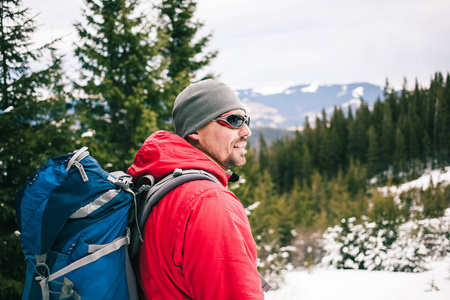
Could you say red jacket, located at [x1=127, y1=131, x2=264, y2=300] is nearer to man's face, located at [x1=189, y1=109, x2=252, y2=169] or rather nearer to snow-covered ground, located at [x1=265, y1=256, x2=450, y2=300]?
man's face, located at [x1=189, y1=109, x2=252, y2=169]

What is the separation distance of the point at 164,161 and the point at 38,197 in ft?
1.84

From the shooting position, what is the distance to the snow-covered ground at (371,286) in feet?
21.9

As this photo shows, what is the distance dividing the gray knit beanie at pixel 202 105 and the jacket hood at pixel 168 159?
15 cm

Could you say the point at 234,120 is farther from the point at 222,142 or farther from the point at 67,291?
the point at 67,291

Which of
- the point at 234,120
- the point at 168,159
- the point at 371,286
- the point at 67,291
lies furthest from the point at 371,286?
the point at 67,291

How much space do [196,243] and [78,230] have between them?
1.84 ft

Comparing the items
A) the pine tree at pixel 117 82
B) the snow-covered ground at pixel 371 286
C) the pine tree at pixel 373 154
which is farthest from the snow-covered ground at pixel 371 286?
the pine tree at pixel 373 154

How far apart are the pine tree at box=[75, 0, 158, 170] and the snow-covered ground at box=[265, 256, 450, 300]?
621 centimetres

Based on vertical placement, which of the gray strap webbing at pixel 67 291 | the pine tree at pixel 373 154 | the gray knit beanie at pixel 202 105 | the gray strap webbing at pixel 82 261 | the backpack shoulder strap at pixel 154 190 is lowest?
the pine tree at pixel 373 154

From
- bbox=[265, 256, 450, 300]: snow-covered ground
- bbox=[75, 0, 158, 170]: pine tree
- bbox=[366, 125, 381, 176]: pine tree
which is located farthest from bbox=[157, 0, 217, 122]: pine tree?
bbox=[366, 125, 381, 176]: pine tree

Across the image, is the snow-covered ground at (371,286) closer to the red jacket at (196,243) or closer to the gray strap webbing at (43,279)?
the red jacket at (196,243)

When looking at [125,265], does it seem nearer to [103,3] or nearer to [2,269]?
[2,269]

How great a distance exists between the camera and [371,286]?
779 centimetres

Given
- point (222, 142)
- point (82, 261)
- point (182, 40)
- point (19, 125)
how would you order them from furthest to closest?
point (182, 40)
point (19, 125)
point (222, 142)
point (82, 261)
